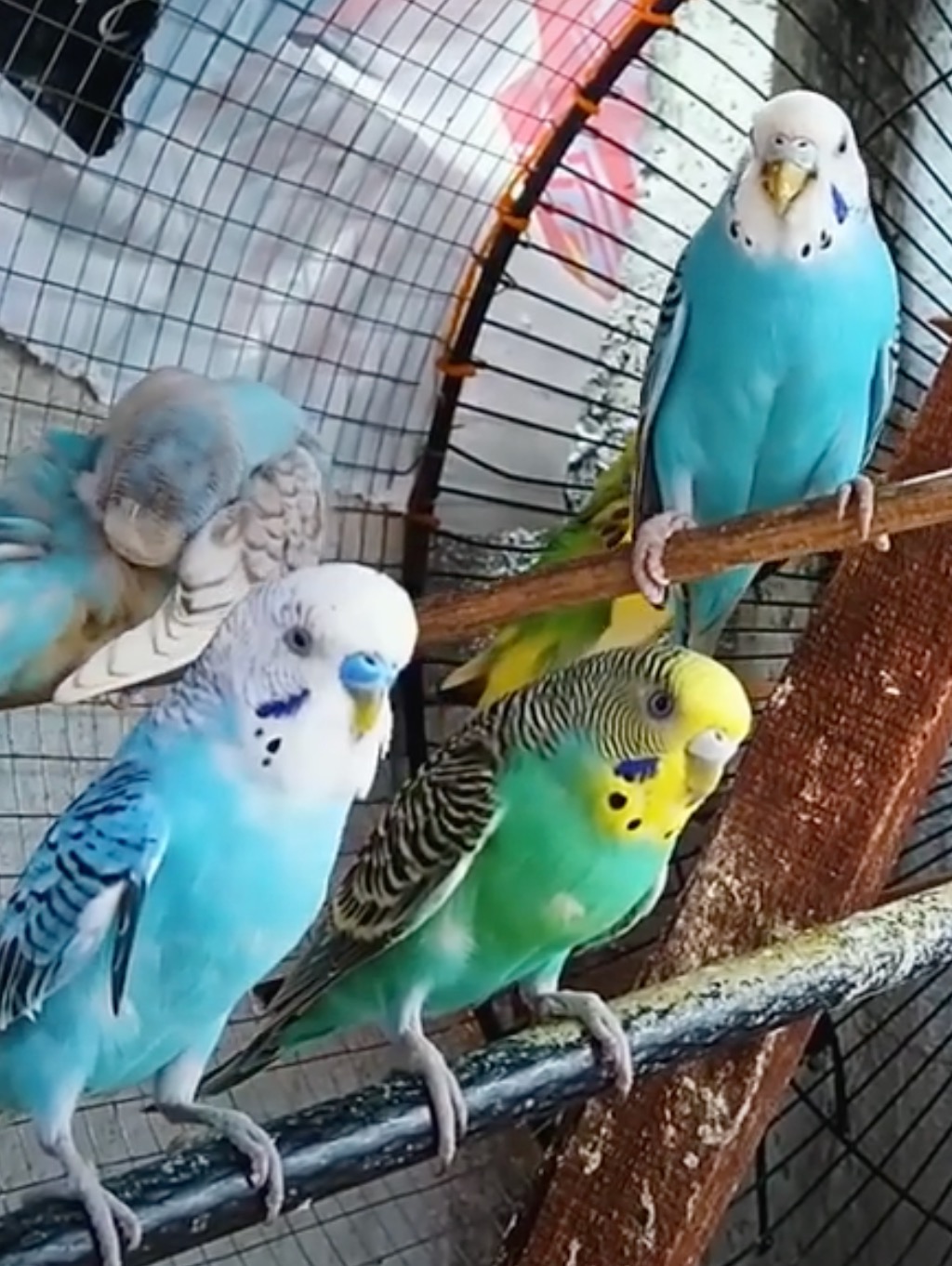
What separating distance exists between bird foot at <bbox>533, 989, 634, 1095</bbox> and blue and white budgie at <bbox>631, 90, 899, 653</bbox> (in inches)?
7.5

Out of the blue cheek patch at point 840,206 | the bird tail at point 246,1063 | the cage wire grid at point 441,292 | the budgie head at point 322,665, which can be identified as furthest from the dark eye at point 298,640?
the cage wire grid at point 441,292

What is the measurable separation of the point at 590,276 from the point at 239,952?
803 mm

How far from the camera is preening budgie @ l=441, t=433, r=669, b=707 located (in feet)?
3.53

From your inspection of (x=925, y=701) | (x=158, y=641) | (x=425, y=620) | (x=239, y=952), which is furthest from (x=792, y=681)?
(x=239, y=952)

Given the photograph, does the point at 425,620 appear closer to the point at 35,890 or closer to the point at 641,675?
the point at 641,675

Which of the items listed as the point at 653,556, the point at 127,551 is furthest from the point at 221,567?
the point at 653,556

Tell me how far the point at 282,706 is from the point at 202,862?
57 mm

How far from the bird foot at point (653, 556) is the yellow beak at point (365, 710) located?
275 mm

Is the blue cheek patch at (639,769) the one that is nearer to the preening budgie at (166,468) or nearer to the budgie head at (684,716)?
the budgie head at (684,716)

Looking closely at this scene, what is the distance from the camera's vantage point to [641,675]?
2.49ft

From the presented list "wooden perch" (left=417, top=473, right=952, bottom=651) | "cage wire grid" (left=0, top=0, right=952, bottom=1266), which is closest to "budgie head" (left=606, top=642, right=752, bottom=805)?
"wooden perch" (left=417, top=473, right=952, bottom=651)

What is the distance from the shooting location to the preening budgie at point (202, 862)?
24.5 inches

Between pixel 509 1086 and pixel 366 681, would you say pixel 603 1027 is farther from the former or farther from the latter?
pixel 366 681

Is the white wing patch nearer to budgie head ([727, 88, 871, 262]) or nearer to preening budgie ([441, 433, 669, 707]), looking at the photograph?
preening budgie ([441, 433, 669, 707])
